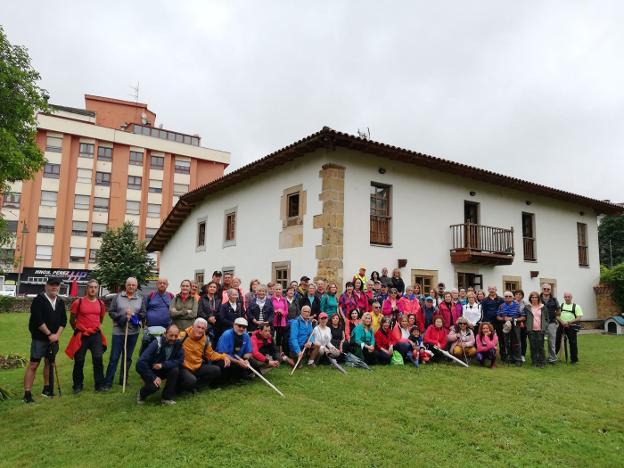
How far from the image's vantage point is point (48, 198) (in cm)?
3653

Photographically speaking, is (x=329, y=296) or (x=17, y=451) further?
(x=329, y=296)

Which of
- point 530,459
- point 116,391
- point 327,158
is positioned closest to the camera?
point 530,459

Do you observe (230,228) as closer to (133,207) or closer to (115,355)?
(115,355)

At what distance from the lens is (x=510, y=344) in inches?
371

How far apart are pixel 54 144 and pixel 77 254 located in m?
8.83

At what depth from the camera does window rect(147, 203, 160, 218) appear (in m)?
39.7

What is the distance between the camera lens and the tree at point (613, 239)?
139 feet

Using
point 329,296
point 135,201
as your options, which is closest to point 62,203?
point 135,201

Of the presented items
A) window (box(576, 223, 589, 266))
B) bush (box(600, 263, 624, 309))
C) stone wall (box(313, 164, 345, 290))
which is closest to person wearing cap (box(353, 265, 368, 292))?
stone wall (box(313, 164, 345, 290))

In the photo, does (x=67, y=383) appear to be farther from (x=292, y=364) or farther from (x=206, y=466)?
(x=206, y=466)

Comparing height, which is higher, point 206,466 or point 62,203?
point 62,203

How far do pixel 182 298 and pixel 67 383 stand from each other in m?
2.17

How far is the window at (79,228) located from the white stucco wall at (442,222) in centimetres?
3179

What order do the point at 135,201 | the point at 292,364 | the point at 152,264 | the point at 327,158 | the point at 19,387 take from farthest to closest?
the point at 135,201 → the point at 152,264 → the point at 327,158 → the point at 292,364 → the point at 19,387
